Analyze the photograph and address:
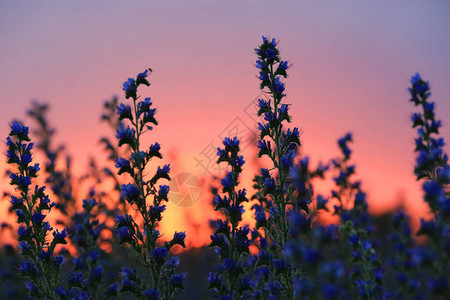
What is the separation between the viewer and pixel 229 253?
5.98m

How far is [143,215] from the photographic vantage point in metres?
5.98

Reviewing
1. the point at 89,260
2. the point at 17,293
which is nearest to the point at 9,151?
the point at 89,260

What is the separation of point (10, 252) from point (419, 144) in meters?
9.72

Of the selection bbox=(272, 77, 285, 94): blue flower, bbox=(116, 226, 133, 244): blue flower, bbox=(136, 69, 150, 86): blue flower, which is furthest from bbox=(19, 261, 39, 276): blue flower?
bbox=(272, 77, 285, 94): blue flower

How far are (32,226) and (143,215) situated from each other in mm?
2170

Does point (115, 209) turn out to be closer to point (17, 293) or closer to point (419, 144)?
point (17, 293)

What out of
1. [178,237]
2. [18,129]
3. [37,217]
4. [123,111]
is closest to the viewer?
[178,237]

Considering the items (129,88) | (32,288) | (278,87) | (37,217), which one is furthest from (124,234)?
(278,87)

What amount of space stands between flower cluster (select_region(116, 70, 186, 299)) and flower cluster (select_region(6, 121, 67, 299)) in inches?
57.7

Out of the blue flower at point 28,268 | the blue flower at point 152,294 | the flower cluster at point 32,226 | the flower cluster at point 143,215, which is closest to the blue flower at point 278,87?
the flower cluster at point 143,215

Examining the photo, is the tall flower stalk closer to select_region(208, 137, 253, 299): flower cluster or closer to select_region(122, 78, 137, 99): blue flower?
select_region(208, 137, 253, 299): flower cluster

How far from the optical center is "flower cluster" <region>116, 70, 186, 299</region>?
18.8ft

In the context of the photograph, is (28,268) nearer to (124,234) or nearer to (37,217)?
(37,217)

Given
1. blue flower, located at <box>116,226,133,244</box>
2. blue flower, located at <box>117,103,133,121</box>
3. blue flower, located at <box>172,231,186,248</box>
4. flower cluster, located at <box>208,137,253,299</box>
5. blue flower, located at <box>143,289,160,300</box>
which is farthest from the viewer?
blue flower, located at <box>117,103,133,121</box>
